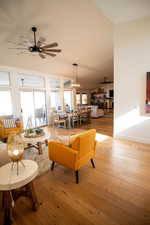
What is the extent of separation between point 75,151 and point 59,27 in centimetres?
383

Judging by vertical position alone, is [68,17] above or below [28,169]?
above

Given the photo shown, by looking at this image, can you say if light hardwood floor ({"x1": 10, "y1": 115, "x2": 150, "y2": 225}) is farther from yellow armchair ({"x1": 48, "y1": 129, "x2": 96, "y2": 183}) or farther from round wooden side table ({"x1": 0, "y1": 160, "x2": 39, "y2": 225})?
yellow armchair ({"x1": 48, "y1": 129, "x2": 96, "y2": 183})

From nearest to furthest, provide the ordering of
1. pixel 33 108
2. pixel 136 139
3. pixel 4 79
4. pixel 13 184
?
pixel 13 184 → pixel 136 139 → pixel 4 79 → pixel 33 108

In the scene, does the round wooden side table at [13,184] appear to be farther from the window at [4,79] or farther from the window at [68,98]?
the window at [68,98]

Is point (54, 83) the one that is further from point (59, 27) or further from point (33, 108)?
point (59, 27)

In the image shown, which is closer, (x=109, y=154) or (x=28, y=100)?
(x=109, y=154)

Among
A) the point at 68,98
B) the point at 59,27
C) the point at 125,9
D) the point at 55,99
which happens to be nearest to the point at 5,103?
the point at 55,99

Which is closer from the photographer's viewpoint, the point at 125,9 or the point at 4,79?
the point at 125,9

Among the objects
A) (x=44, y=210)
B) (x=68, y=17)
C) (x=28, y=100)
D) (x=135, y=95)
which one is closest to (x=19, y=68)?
(x=28, y=100)

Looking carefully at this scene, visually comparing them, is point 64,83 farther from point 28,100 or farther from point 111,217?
point 111,217

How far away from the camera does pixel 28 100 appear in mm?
6223

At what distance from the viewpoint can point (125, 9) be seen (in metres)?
3.12

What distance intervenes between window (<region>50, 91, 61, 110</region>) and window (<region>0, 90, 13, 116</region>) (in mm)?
2630

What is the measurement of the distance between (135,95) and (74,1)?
10.1 feet
